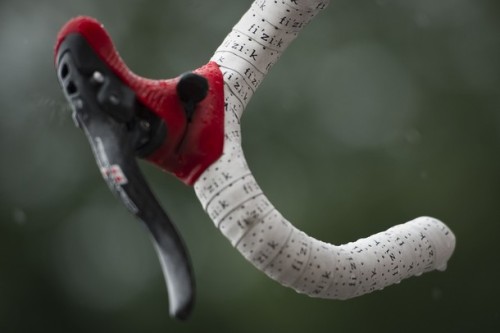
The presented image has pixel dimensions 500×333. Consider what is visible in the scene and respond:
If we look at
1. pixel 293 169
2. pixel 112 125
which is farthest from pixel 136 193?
pixel 293 169

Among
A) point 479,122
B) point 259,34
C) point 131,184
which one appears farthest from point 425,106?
point 131,184

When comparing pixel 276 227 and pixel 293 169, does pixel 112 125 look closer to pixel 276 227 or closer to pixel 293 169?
pixel 276 227

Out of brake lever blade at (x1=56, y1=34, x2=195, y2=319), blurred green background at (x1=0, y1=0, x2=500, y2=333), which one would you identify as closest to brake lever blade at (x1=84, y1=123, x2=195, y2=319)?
brake lever blade at (x1=56, y1=34, x2=195, y2=319)

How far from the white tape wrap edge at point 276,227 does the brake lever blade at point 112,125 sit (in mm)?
76

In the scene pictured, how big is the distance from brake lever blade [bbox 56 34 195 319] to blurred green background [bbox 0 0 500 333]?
4.99ft

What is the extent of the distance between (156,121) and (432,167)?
182 centimetres

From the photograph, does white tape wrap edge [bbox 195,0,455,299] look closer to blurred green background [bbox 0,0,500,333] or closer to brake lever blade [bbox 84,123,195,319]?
Result: brake lever blade [bbox 84,123,195,319]

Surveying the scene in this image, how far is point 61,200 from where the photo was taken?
7.91ft

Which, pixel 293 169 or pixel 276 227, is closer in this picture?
pixel 276 227

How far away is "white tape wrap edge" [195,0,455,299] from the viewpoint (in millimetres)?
794

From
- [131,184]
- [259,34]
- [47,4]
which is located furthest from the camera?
[47,4]

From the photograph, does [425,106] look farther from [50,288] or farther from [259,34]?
[259,34]

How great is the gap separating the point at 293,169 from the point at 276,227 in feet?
5.67

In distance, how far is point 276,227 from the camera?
2.63 feet
